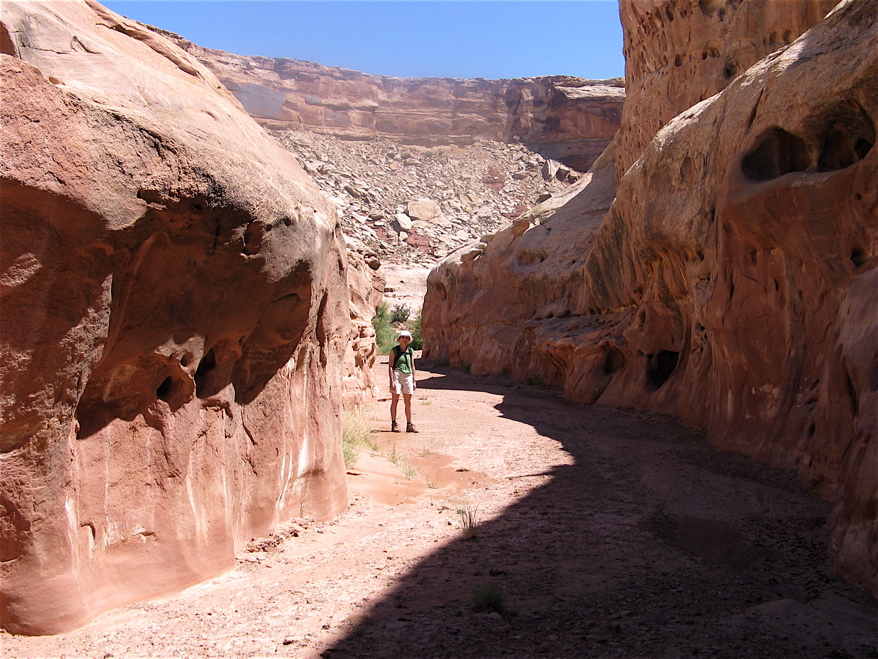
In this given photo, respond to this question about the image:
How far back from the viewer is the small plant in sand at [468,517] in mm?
5043

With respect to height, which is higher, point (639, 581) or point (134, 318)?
point (134, 318)

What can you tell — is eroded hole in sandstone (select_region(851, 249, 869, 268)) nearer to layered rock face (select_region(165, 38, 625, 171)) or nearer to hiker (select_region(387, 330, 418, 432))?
hiker (select_region(387, 330, 418, 432))

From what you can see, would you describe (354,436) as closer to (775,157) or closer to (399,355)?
(399,355)

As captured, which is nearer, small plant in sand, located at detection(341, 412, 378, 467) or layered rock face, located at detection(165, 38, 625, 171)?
small plant in sand, located at detection(341, 412, 378, 467)

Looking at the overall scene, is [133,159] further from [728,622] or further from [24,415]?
[728,622]

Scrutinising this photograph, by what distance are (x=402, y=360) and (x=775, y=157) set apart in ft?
16.9

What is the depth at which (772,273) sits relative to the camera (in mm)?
7539

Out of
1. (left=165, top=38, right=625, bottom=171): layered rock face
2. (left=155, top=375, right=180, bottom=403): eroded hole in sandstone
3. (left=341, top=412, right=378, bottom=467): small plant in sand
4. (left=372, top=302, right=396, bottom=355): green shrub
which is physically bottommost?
(left=341, top=412, right=378, bottom=467): small plant in sand

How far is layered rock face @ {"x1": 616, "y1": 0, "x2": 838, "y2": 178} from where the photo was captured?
13750 mm

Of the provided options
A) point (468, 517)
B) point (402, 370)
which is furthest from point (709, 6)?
point (468, 517)

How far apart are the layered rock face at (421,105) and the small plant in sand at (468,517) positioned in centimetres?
5655

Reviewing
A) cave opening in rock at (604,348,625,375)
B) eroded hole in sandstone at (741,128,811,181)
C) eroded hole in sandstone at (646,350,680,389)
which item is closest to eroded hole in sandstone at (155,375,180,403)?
eroded hole in sandstone at (741,128,811,181)

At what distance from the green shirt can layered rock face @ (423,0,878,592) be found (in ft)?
13.1

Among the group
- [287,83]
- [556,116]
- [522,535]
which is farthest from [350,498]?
[287,83]
